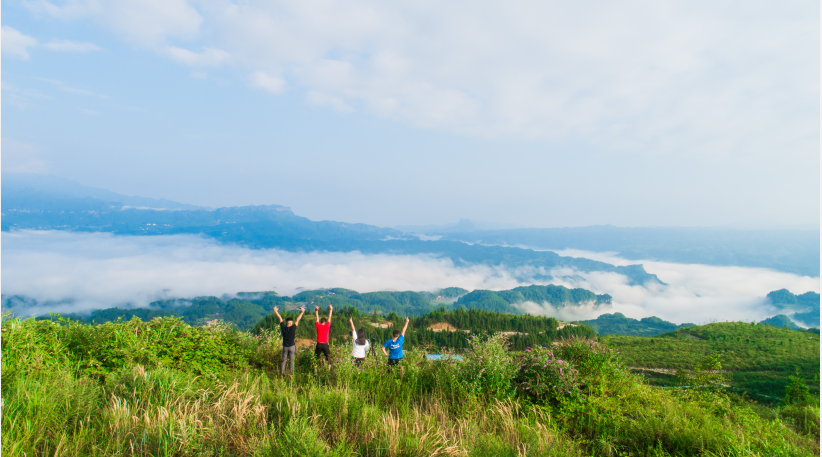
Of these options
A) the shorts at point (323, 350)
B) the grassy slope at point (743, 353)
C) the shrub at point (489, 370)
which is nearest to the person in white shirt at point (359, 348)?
the shorts at point (323, 350)

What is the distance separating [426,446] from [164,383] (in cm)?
502

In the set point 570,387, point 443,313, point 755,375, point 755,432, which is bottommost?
point 443,313

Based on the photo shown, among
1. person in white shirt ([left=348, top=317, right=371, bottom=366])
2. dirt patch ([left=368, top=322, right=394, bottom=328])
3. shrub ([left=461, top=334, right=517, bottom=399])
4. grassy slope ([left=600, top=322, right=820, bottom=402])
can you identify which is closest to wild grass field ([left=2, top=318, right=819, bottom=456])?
shrub ([left=461, top=334, right=517, bottom=399])

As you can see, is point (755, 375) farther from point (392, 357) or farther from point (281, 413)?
point (281, 413)

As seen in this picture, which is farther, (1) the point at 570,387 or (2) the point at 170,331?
(2) the point at 170,331

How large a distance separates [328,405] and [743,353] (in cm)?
11349

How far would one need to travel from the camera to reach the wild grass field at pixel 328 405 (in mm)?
5316

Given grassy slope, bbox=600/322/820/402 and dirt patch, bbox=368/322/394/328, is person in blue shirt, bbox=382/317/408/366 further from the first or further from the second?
dirt patch, bbox=368/322/394/328

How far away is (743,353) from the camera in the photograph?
84.6 metres

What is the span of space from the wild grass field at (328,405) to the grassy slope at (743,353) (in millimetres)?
48873

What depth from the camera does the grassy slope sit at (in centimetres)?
6216

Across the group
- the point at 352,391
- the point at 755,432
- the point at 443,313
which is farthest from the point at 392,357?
the point at 443,313

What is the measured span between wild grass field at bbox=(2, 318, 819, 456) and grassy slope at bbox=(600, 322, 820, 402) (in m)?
48.9

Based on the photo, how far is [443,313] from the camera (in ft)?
452
